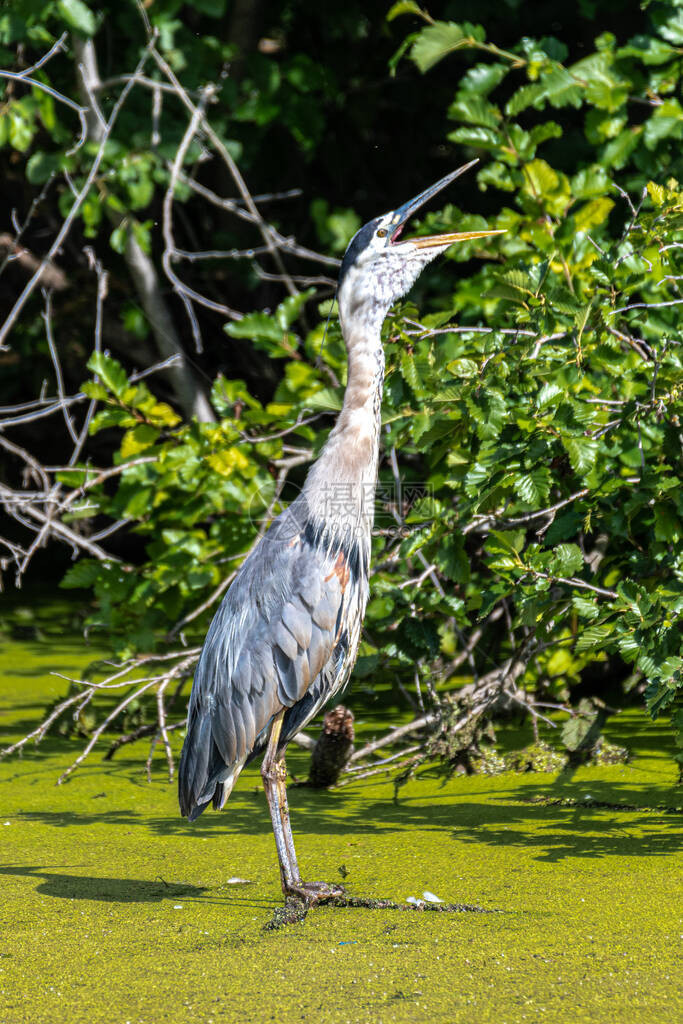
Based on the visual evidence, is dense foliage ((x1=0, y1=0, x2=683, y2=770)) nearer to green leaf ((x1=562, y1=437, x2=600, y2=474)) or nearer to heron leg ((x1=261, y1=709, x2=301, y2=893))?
green leaf ((x1=562, y1=437, x2=600, y2=474))

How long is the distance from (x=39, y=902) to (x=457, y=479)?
1782mm

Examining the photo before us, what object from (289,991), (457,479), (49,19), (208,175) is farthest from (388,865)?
(208,175)

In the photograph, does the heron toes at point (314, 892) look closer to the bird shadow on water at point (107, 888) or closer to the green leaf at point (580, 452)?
the bird shadow on water at point (107, 888)

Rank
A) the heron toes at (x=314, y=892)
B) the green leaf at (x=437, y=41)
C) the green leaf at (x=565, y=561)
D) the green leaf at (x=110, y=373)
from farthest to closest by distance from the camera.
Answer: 1. the green leaf at (x=110, y=373)
2. the green leaf at (x=437, y=41)
3. the green leaf at (x=565, y=561)
4. the heron toes at (x=314, y=892)

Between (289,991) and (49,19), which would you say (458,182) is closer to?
(49,19)

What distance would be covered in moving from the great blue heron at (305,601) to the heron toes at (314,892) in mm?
123

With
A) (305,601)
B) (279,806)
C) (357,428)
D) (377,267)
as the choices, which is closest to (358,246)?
(377,267)

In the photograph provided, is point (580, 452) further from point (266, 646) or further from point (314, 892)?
point (314, 892)

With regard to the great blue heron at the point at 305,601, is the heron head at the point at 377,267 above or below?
above

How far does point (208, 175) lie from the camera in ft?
25.9

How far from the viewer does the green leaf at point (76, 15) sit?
514 centimetres

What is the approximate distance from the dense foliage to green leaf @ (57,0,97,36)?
1cm

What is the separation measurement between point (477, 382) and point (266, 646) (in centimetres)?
101

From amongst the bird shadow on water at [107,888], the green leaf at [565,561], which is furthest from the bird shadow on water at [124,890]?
the green leaf at [565,561]
